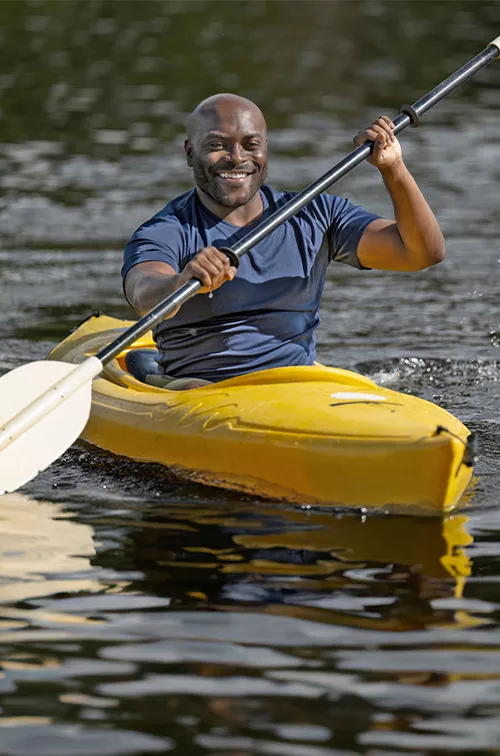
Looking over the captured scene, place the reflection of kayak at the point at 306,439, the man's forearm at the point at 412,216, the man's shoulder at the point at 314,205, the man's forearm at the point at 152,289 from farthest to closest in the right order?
1. the man's shoulder at the point at 314,205
2. the man's forearm at the point at 412,216
3. the man's forearm at the point at 152,289
4. the reflection of kayak at the point at 306,439

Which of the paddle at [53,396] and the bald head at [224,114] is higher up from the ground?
the bald head at [224,114]

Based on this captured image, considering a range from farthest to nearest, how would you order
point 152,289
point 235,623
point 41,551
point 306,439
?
point 152,289 < point 306,439 < point 41,551 < point 235,623

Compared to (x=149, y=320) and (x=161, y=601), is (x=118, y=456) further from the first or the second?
(x=161, y=601)

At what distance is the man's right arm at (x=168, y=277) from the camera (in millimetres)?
4836

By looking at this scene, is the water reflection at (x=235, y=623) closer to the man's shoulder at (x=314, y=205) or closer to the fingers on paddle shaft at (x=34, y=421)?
the fingers on paddle shaft at (x=34, y=421)

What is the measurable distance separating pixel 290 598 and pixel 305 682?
58 cm

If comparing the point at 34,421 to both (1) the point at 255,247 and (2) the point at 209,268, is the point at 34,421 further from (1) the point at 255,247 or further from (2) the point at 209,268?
(1) the point at 255,247

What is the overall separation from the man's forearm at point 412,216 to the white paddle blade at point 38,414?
1163 millimetres

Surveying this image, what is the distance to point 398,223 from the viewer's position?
17.0ft

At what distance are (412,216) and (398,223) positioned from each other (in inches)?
2.9

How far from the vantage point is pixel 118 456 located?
217 inches

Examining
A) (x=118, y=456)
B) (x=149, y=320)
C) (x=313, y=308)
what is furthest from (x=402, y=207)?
(x=118, y=456)

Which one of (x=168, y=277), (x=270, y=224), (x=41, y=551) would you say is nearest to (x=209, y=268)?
(x=168, y=277)

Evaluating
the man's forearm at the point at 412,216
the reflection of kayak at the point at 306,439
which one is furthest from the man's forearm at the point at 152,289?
the man's forearm at the point at 412,216
